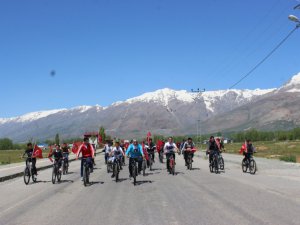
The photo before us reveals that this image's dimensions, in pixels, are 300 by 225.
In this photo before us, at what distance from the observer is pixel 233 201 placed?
521 inches

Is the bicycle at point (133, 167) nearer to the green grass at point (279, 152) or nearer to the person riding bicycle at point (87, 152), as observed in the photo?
the person riding bicycle at point (87, 152)

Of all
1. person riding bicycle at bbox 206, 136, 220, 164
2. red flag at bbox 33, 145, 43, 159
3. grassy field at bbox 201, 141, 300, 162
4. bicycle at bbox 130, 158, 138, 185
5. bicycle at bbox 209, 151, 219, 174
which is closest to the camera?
bicycle at bbox 130, 158, 138, 185

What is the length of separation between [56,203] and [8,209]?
1.47 meters

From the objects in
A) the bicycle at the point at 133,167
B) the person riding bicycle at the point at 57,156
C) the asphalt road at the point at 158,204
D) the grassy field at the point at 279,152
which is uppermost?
the grassy field at the point at 279,152

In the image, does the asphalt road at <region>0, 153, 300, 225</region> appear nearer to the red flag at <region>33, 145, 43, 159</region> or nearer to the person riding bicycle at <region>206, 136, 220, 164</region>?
the red flag at <region>33, 145, 43, 159</region>

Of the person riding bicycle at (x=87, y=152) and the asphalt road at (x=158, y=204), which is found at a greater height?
the person riding bicycle at (x=87, y=152)

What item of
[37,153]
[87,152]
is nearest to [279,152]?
[37,153]

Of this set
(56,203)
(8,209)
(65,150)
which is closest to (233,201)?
(56,203)

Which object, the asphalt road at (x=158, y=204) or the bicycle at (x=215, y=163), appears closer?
the asphalt road at (x=158, y=204)

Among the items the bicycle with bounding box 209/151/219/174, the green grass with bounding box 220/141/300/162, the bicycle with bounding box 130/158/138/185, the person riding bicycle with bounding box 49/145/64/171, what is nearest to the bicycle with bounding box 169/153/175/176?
the bicycle with bounding box 209/151/219/174

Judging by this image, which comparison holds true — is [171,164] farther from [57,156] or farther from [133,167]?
[57,156]

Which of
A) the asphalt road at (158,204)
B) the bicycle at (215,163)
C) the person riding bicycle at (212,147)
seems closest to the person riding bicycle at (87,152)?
the asphalt road at (158,204)

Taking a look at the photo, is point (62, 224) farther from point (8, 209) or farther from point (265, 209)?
point (265, 209)

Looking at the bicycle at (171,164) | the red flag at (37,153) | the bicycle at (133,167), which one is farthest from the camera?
the bicycle at (171,164)
